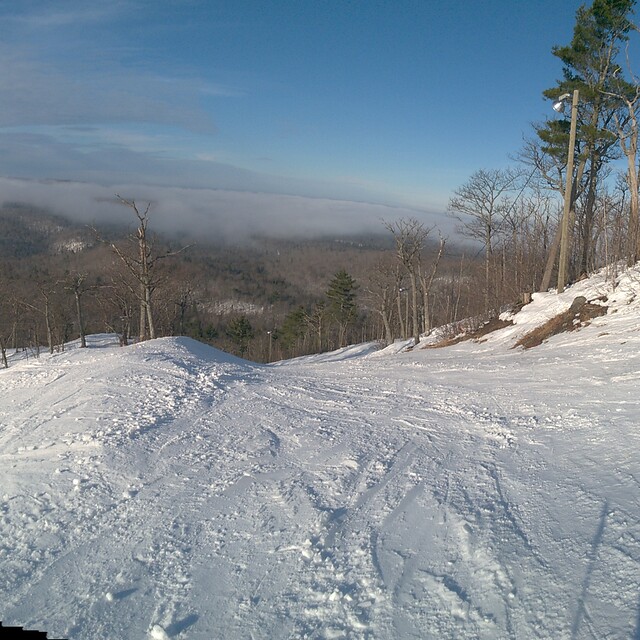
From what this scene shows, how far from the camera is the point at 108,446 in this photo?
520 cm

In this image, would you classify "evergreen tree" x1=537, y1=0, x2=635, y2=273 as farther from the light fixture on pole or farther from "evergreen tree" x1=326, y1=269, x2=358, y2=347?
"evergreen tree" x1=326, y1=269, x2=358, y2=347

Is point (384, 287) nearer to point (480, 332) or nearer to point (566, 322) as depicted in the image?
point (480, 332)

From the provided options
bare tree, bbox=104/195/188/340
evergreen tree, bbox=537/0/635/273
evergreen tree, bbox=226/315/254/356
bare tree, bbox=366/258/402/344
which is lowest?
evergreen tree, bbox=226/315/254/356

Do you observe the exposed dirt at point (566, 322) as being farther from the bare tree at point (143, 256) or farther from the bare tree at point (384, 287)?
the bare tree at point (384, 287)

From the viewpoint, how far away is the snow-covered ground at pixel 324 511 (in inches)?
110

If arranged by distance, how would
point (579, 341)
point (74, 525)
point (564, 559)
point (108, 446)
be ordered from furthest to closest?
point (579, 341) < point (108, 446) < point (74, 525) < point (564, 559)

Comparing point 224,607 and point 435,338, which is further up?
point 224,607

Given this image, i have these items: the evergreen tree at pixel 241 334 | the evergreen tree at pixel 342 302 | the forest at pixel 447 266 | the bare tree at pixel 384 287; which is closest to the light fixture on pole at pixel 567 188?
the forest at pixel 447 266

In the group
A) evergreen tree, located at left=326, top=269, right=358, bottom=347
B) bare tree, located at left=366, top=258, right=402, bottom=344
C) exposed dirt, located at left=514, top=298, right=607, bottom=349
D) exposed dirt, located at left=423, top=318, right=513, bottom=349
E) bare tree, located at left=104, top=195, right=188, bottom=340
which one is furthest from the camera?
evergreen tree, located at left=326, top=269, right=358, bottom=347

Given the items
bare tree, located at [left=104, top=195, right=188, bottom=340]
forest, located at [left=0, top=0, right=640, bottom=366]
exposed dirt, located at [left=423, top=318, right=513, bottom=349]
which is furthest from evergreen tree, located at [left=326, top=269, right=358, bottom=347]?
bare tree, located at [left=104, top=195, right=188, bottom=340]

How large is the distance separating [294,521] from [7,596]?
6.29ft

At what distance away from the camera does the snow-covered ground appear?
2.79 metres

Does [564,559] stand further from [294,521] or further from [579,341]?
[579,341]

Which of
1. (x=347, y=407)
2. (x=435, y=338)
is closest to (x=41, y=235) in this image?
(x=435, y=338)
